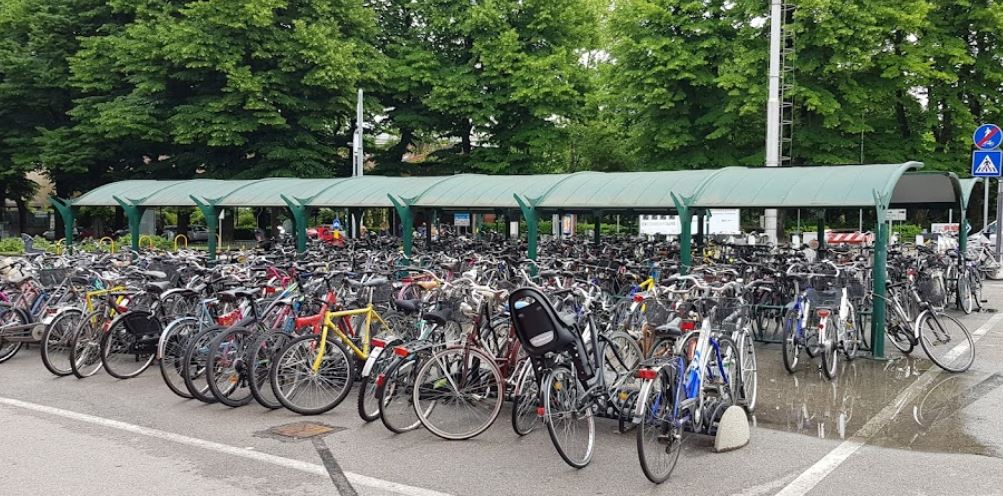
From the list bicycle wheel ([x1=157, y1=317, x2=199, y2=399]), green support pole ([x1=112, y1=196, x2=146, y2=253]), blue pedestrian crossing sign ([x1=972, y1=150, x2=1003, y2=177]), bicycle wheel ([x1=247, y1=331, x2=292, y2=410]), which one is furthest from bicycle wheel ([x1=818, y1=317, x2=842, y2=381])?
green support pole ([x1=112, y1=196, x2=146, y2=253])

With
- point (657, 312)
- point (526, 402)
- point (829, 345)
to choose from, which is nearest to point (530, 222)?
point (657, 312)

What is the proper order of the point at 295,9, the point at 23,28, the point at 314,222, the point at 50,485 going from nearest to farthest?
the point at 50,485 → the point at 295,9 → the point at 23,28 → the point at 314,222

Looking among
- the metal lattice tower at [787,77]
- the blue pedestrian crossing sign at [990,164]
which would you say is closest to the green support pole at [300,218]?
the blue pedestrian crossing sign at [990,164]

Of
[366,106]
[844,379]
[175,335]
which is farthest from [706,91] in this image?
[175,335]

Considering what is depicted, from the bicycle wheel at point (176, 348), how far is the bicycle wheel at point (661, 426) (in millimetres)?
4138

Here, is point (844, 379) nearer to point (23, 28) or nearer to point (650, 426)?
point (650, 426)

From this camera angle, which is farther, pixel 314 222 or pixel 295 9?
pixel 314 222

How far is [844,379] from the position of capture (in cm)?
757

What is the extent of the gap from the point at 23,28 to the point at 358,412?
2906cm

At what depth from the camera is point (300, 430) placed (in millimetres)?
5848

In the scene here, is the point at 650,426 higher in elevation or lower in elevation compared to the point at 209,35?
lower

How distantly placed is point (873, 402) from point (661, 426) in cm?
299

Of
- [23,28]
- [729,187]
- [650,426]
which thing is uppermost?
[23,28]

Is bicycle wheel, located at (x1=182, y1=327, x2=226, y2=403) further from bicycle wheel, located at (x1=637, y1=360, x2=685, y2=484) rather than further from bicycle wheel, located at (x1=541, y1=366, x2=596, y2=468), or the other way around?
bicycle wheel, located at (x1=637, y1=360, x2=685, y2=484)
